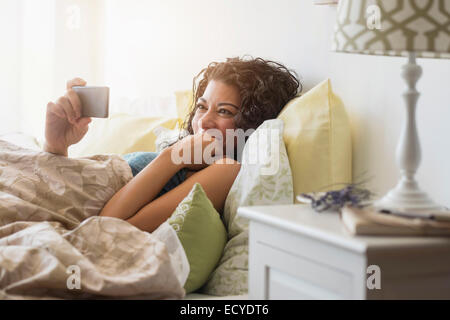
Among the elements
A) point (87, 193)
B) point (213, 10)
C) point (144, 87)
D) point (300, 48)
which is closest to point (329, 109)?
point (300, 48)

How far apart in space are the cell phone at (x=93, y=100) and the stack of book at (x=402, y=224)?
857 mm

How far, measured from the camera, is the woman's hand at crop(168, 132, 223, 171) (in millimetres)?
1542

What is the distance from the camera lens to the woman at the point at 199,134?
4.88 ft

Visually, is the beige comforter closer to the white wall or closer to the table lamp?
the table lamp

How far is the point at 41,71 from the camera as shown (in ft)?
11.6

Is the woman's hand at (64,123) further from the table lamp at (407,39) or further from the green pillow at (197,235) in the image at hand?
the table lamp at (407,39)

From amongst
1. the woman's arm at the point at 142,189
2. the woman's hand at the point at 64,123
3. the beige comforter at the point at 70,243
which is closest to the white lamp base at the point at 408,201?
the beige comforter at the point at 70,243

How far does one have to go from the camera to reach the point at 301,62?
1813mm

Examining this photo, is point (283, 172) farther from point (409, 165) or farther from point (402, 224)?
point (402, 224)

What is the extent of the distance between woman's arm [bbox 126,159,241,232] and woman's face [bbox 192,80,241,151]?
0.80ft

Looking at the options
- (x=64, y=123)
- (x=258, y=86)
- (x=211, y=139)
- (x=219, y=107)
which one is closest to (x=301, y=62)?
(x=258, y=86)

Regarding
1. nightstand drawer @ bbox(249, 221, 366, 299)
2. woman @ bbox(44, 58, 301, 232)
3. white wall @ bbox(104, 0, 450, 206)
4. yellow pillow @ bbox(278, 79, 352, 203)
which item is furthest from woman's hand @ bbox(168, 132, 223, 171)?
nightstand drawer @ bbox(249, 221, 366, 299)

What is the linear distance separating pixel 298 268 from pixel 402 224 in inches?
7.6
